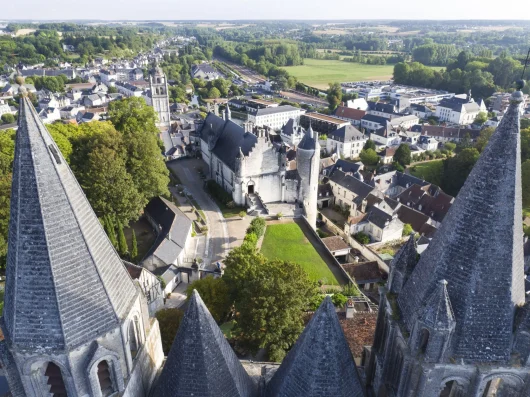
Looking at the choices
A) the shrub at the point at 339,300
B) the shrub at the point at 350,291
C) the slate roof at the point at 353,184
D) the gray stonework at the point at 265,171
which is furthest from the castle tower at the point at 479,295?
the slate roof at the point at 353,184

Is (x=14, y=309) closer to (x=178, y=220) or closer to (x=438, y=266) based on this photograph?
Result: (x=438, y=266)

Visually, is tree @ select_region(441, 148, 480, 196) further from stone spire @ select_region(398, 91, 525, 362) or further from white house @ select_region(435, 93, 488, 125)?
stone spire @ select_region(398, 91, 525, 362)

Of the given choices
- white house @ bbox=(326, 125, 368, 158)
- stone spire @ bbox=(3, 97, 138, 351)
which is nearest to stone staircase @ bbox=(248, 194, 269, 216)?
white house @ bbox=(326, 125, 368, 158)

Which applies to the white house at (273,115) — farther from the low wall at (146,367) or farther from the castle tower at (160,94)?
the low wall at (146,367)

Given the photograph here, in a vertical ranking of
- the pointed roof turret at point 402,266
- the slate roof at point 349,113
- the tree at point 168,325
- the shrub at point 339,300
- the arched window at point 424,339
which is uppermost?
the pointed roof turret at point 402,266

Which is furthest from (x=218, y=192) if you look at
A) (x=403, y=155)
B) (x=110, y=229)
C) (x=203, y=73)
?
(x=203, y=73)

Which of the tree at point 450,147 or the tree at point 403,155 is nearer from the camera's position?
the tree at point 403,155

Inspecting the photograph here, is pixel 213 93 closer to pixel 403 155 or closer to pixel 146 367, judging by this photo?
pixel 403 155
